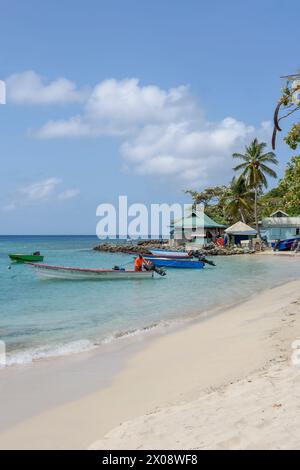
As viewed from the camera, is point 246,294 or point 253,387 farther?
point 246,294

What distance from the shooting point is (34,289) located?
23.3 metres

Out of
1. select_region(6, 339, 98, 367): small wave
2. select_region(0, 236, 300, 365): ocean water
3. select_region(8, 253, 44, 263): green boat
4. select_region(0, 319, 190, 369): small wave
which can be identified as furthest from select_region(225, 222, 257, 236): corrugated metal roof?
select_region(6, 339, 98, 367): small wave

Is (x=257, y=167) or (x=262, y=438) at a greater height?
(x=257, y=167)

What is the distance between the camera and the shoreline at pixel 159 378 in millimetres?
5602

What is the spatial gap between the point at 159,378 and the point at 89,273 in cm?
1855

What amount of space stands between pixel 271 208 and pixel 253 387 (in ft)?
195

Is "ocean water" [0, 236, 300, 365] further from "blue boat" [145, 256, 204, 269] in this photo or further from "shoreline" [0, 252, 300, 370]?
"blue boat" [145, 256, 204, 269]

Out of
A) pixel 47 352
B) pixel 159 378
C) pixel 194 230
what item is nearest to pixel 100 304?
pixel 47 352

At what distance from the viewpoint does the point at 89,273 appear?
26.0 metres

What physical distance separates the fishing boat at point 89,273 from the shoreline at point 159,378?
42.9 feet

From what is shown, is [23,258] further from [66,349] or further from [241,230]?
[66,349]

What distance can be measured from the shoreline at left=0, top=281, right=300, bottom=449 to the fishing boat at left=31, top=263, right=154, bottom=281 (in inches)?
514

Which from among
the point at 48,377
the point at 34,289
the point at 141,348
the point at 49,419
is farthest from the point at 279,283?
the point at 49,419

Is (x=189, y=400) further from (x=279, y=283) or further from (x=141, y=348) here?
(x=279, y=283)
